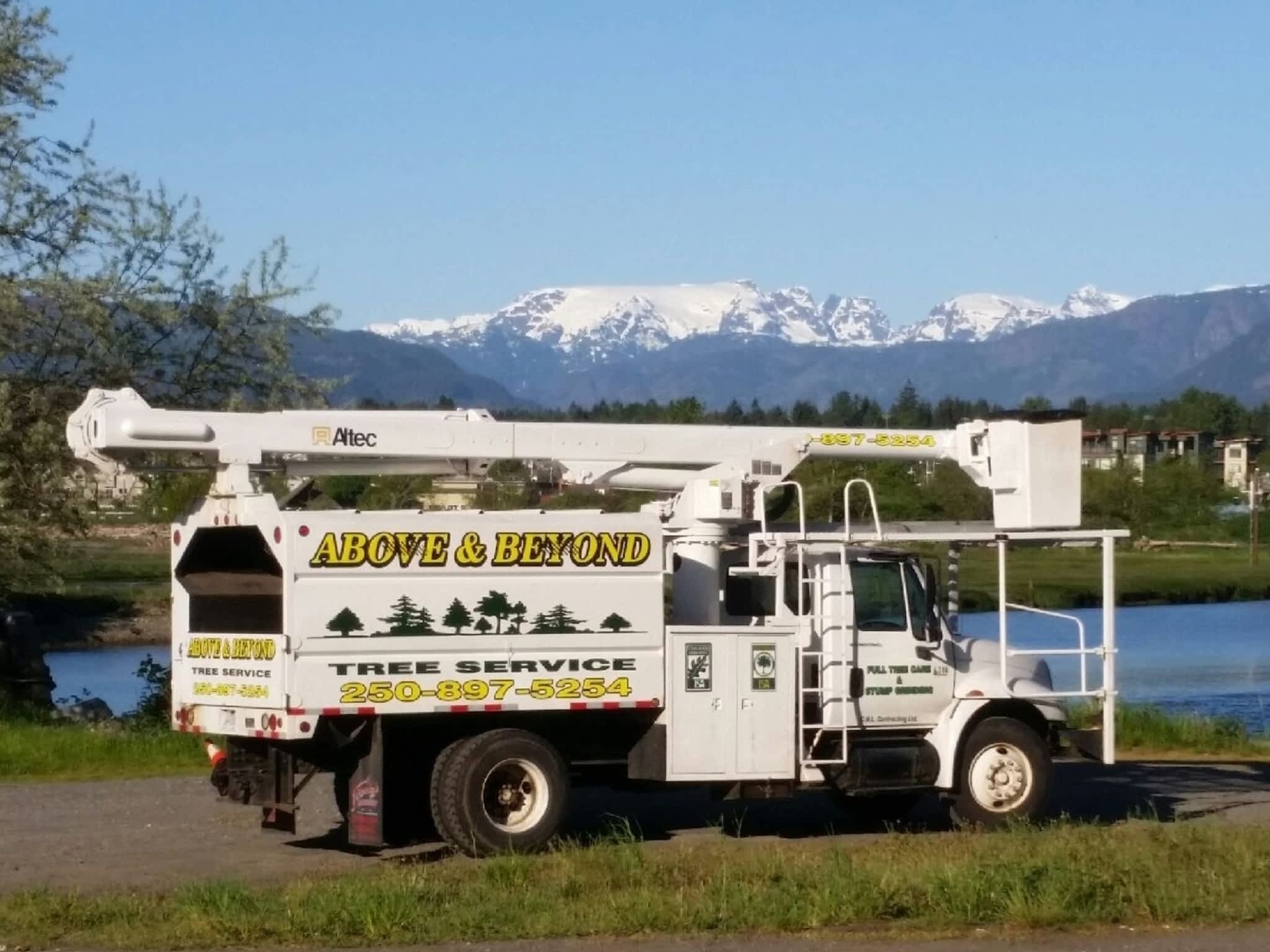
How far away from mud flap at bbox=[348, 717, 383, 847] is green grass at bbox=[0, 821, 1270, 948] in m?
0.54

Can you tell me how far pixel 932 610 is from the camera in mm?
15359

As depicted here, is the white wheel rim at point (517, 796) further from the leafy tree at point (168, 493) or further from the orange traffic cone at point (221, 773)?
the leafy tree at point (168, 493)

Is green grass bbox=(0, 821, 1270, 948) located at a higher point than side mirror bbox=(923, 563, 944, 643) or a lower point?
lower

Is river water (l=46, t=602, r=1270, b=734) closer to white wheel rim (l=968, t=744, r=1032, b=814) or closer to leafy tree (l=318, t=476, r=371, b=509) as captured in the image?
leafy tree (l=318, t=476, r=371, b=509)

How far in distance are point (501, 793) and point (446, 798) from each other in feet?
1.53

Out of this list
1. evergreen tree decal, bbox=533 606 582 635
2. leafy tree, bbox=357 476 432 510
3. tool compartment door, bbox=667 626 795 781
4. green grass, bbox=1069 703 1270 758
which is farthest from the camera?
green grass, bbox=1069 703 1270 758

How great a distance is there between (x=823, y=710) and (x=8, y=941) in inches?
245

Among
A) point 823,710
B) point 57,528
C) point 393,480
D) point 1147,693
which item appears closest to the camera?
point 823,710

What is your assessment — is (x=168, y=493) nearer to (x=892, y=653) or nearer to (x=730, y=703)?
(x=730, y=703)

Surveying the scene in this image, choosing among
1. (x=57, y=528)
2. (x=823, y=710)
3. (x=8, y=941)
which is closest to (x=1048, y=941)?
(x=823, y=710)

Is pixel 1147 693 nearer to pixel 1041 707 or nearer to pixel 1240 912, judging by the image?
pixel 1041 707

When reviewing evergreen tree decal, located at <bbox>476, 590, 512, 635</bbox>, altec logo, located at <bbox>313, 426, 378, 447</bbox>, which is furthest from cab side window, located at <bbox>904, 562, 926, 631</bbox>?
altec logo, located at <bbox>313, 426, 378, 447</bbox>

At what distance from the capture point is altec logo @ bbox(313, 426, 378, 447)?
1411cm

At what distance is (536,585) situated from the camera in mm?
13758
